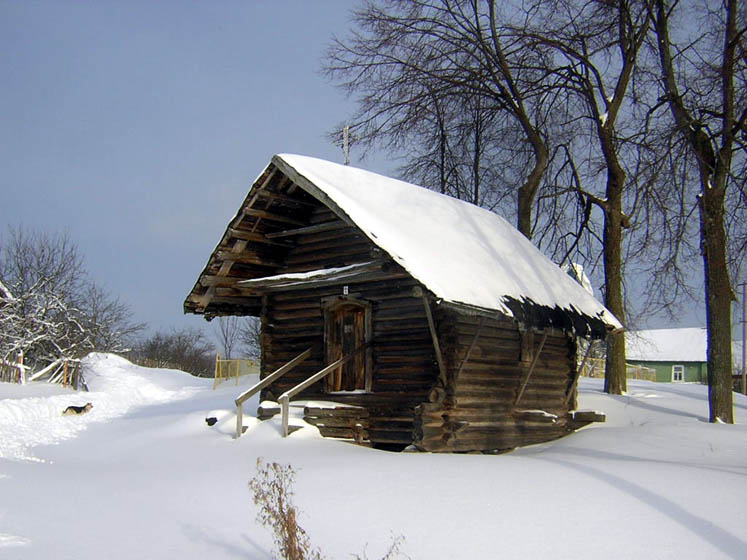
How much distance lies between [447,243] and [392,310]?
179cm

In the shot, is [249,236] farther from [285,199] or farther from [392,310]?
[392,310]

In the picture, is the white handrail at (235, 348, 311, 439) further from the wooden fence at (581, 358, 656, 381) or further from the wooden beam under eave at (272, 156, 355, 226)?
the wooden fence at (581, 358, 656, 381)

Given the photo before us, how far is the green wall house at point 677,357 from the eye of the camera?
62844 mm

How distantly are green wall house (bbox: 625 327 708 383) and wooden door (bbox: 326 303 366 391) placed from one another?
51109 millimetres

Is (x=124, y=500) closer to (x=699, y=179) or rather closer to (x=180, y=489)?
(x=180, y=489)

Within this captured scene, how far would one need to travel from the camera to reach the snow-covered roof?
2499 inches

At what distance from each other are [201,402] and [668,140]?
60.6ft

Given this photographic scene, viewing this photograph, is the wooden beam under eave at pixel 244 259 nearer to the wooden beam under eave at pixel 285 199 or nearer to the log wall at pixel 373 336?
the log wall at pixel 373 336

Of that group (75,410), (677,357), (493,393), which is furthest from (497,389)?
(677,357)

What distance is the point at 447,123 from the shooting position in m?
28.6

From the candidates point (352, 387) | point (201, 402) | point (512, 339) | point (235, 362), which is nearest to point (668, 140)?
point (512, 339)

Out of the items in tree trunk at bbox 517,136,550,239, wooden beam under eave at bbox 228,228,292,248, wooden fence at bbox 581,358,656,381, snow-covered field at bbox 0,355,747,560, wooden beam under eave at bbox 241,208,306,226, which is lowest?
snow-covered field at bbox 0,355,747,560

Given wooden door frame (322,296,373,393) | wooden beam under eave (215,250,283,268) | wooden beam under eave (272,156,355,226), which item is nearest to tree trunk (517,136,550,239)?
wooden beam under eave (215,250,283,268)

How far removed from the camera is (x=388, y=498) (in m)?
9.25
